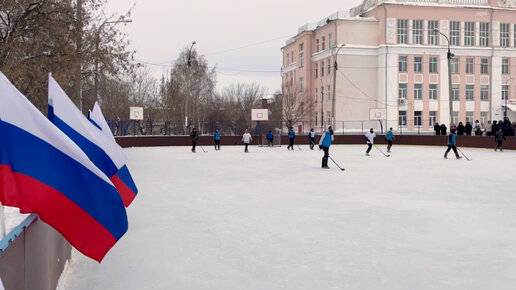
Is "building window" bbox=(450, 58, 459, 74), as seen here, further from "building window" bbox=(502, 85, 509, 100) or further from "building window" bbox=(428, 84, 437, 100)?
"building window" bbox=(502, 85, 509, 100)

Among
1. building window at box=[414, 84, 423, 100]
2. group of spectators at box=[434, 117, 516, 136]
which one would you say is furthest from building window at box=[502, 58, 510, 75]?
group of spectators at box=[434, 117, 516, 136]

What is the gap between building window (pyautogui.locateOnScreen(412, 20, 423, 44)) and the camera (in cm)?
6071

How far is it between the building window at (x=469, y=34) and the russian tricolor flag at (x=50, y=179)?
6495cm

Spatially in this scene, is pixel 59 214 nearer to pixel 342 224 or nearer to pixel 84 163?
pixel 84 163

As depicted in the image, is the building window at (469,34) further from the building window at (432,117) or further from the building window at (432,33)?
the building window at (432,117)

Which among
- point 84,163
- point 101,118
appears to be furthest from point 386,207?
point 84,163

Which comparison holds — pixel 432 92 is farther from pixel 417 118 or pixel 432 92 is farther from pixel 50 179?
pixel 50 179

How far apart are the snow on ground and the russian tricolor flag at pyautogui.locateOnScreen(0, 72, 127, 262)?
2059 millimetres

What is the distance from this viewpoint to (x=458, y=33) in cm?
6175

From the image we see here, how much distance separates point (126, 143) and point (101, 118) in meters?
35.3

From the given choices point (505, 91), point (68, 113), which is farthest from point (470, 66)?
point (68, 113)

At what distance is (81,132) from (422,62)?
2360 inches

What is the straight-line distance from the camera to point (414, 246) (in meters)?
7.62

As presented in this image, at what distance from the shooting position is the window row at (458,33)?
6069 cm
